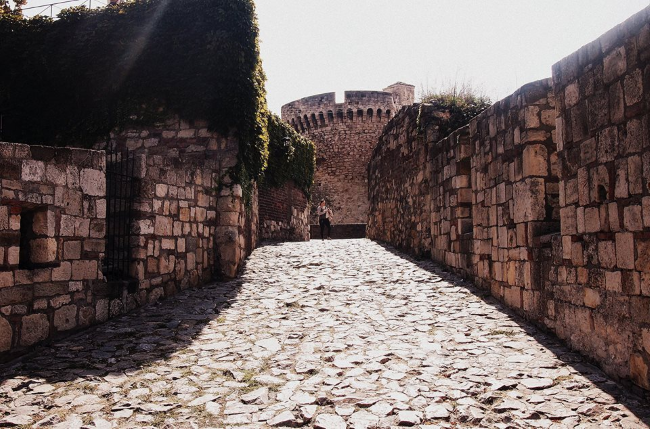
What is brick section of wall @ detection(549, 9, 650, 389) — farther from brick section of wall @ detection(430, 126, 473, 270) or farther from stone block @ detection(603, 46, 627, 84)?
brick section of wall @ detection(430, 126, 473, 270)

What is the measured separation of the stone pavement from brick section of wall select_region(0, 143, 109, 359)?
307mm

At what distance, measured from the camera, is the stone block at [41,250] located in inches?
203

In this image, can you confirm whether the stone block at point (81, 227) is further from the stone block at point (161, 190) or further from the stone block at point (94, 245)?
the stone block at point (161, 190)

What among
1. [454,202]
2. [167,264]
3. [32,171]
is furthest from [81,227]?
Answer: [454,202]

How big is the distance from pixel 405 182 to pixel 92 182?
8.11 m

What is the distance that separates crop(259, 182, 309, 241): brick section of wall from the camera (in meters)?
14.0

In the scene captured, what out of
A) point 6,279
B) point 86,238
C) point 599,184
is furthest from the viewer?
point 86,238

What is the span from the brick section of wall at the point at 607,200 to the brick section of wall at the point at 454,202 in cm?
333

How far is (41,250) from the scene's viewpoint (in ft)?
17.0

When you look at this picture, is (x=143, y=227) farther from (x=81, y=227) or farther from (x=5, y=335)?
(x=5, y=335)

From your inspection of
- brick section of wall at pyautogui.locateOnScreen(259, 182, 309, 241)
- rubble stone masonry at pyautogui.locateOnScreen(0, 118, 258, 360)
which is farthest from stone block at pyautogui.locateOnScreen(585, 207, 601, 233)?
brick section of wall at pyautogui.locateOnScreen(259, 182, 309, 241)

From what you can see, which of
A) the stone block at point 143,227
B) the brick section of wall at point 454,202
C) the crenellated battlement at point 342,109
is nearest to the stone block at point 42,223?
the stone block at point 143,227

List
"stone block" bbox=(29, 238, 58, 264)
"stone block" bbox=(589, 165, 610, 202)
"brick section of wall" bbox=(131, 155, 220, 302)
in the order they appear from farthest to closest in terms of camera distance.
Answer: "brick section of wall" bbox=(131, 155, 220, 302), "stone block" bbox=(29, 238, 58, 264), "stone block" bbox=(589, 165, 610, 202)

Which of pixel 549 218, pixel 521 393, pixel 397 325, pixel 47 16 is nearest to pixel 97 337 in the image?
pixel 397 325
